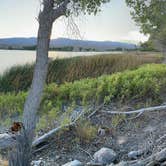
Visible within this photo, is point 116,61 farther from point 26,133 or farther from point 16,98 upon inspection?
point 26,133

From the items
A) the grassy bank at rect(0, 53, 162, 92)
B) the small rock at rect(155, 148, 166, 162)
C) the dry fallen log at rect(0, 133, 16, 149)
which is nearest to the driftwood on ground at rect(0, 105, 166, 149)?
the dry fallen log at rect(0, 133, 16, 149)

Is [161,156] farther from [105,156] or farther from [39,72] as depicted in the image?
[39,72]

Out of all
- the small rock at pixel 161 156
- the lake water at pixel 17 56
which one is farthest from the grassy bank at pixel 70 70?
the small rock at pixel 161 156

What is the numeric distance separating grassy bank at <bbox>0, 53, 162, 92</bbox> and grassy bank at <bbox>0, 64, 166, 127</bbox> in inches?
104

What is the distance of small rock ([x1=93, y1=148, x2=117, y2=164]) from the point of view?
17.7ft

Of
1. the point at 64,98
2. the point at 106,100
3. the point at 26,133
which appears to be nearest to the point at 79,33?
the point at 26,133

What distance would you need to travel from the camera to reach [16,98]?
27.2 feet

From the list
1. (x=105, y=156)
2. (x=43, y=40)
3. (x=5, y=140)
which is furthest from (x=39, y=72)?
(x=5, y=140)

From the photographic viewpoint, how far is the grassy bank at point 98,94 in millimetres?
7492

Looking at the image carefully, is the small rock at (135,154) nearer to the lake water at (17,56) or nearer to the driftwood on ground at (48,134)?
the driftwood on ground at (48,134)

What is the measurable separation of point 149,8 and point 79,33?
1.90 metres

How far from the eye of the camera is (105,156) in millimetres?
5453

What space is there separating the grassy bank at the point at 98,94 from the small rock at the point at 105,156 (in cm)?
160

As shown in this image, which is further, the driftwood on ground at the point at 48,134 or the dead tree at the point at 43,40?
the driftwood on ground at the point at 48,134
